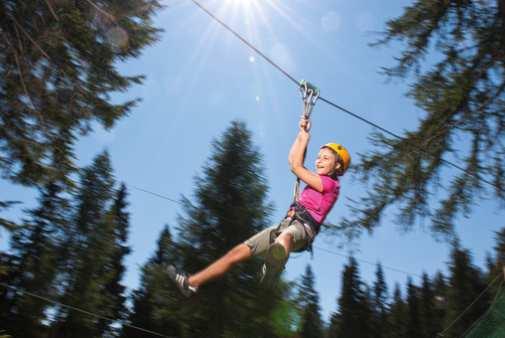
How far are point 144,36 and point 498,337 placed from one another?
8.47m

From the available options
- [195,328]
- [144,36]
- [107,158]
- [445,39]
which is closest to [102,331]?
[107,158]

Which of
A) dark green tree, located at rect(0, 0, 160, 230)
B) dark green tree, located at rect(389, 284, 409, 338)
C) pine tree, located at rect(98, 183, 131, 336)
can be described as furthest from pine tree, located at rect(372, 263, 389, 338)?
dark green tree, located at rect(0, 0, 160, 230)

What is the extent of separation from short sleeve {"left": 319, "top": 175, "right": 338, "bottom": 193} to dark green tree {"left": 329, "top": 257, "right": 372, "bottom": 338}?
44.9m

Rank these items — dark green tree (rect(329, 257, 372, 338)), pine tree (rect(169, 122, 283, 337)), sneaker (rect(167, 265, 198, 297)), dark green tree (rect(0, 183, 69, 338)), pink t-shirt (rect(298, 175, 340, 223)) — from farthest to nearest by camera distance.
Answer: dark green tree (rect(329, 257, 372, 338)), dark green tree (rect(0, 183, 69, 338)), pine tree (rect(169, 122, 283, 337)), pink t-shirt (rect(298, 175, 340, 223)), sneaker (rect(167, 265, 198, 297))

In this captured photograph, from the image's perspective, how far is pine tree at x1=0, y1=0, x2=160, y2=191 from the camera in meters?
7.36

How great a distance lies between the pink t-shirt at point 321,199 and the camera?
4.55 m

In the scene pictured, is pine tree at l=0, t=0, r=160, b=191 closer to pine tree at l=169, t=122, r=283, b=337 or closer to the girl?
the girl

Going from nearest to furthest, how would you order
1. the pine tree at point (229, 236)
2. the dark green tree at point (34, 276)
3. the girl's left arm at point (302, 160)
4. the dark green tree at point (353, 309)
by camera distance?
1. the girl's left arm at point (302, 160)
2. the pine tree at point (229, 236)
3. the dark green tree at point (34, 276)
4. the dark green tree at point (353, 309)

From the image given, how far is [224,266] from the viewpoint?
4.11 metres

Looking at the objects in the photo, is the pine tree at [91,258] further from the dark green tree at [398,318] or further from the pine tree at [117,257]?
the dark green tree at [398,318]

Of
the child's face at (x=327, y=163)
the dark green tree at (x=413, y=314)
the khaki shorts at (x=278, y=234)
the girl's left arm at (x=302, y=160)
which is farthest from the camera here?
the dark green tree at (x=413, y=314)

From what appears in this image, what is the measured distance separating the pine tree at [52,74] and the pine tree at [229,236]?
13.7m

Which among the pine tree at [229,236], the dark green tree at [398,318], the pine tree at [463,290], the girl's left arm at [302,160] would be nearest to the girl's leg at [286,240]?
the girl's left arm at [302,160]

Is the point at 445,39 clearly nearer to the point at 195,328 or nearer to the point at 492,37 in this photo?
the point at 492,37
